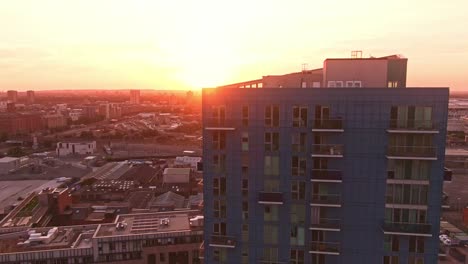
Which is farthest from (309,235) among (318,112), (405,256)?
(318,112)

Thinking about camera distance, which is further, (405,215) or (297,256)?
(297,256)

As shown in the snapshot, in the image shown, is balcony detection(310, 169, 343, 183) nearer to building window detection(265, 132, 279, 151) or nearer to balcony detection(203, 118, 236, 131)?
building window detection(265, 132, 279, 151)

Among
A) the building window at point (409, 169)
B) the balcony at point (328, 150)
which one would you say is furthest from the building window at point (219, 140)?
the building window at point (409, 169)

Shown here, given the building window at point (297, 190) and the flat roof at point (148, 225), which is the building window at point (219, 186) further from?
the flat roof at point (148, 225)

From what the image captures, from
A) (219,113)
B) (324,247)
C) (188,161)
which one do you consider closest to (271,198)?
(324,247)

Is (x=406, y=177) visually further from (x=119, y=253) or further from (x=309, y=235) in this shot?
(x=119, y=253)

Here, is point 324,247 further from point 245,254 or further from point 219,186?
point 219,186
